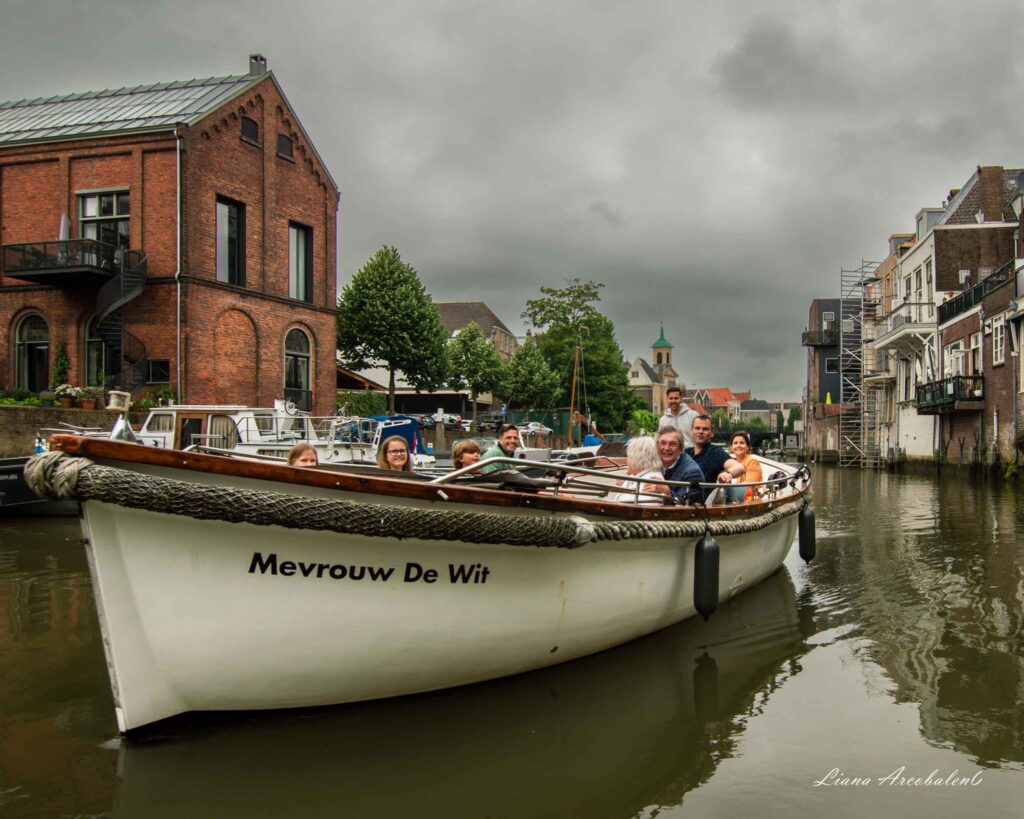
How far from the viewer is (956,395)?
29750 mm

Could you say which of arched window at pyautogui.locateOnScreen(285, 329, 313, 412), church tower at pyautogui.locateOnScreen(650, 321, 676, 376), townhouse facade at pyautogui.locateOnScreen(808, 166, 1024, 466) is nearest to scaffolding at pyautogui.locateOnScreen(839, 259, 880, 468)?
townhouse facade at pyautogui.locateOnScreen(808, 166, 1024, 466)

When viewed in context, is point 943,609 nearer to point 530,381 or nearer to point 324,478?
point 324,478

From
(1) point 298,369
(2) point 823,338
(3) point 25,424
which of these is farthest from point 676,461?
(2) point 823,338

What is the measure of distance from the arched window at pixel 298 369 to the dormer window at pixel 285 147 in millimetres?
5649

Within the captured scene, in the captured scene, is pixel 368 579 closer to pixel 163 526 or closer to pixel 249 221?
pixel 163 526

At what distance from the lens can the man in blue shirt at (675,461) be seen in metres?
6.80

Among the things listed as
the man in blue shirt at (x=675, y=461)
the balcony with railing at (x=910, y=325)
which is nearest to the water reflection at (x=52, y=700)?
the man in blue shirt at (x=675, y=461)

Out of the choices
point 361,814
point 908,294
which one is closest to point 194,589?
point 361,814

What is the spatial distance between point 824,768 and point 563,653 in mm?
1800

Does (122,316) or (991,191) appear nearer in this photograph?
(122,316)

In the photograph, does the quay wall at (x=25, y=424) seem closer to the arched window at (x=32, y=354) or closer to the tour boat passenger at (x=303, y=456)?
the arched window at (x=32, y=354)

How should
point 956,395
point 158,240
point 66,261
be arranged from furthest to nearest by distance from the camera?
1. point 956,395
2. point 158,240
3. point 66,261

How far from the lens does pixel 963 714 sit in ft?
16.3

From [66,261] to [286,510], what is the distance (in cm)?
2132
